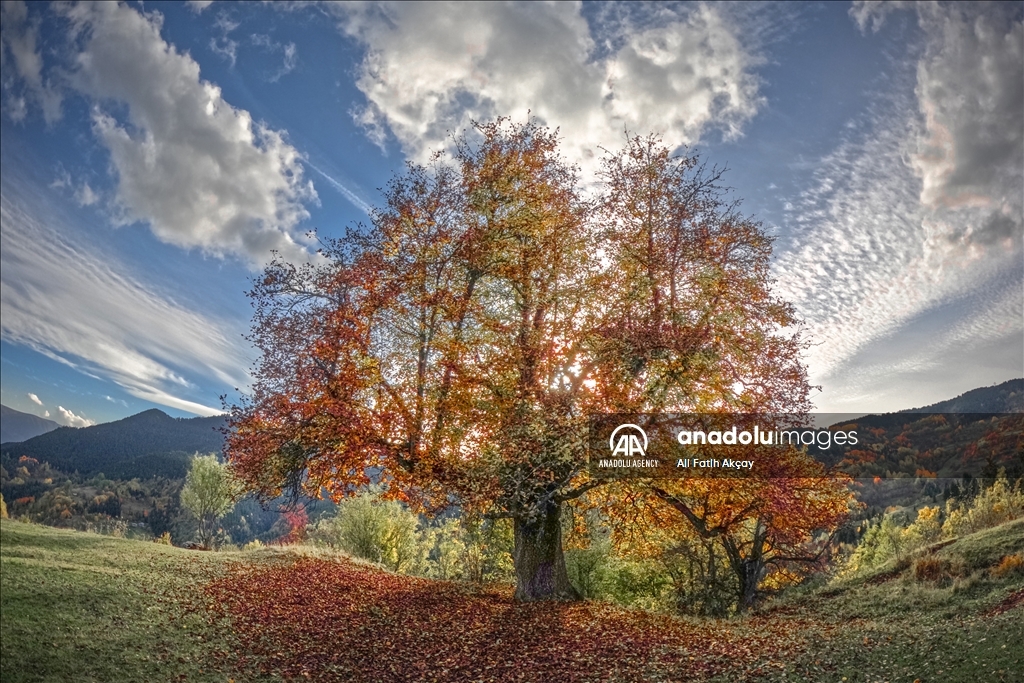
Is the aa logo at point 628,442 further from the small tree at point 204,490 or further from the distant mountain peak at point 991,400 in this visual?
the small tree at point 204,490

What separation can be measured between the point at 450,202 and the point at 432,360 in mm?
6265

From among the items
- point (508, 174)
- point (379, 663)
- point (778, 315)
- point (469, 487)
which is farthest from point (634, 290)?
point (379, 663)

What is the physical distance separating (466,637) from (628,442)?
23.2ft

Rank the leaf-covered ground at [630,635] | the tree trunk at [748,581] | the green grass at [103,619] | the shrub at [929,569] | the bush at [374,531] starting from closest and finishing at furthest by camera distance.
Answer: the leaf-covered ground at [630,635] < the green grass at [103,619] < the shrub at [929,569] < the tree trunk at [748,581] < the bush at [374,531]

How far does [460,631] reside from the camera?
45.3 feet

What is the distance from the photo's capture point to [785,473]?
15.8 metres

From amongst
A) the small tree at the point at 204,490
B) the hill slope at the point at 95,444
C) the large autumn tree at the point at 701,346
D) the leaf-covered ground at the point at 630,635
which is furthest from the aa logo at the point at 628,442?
the small tree at the point at 204,490

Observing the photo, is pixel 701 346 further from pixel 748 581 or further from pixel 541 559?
pixel 748 581

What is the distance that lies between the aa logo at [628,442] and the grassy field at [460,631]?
466 cm

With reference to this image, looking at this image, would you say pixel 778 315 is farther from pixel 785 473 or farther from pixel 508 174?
pixel 508 174

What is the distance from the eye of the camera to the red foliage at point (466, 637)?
10890mm

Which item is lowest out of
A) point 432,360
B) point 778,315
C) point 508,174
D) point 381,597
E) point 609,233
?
point 381,597

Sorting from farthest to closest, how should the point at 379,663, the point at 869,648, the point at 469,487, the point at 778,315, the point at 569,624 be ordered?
the point at 778,315 → the point at 469,487 → the point at 569,624 → the point at 379,663 → the point at 869,648

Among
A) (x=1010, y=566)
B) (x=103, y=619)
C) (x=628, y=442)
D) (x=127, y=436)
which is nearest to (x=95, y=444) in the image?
(x=127, y=436)
